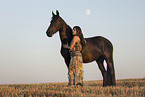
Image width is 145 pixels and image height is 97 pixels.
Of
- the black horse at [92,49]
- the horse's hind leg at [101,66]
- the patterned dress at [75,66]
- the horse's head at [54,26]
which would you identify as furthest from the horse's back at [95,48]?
the horse's head at [54,26]

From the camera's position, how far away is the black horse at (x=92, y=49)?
8.42m

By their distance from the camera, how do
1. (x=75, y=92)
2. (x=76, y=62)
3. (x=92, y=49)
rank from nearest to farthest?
(x=75, y=92) → (x=76, y=62) → (x=92, y=49)

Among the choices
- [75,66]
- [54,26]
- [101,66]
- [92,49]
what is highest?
[54,26]

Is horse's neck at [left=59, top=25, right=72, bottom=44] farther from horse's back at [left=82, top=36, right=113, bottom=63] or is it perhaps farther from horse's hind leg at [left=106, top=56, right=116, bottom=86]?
horse's hind leg at [left=106, top=56, right=116, bottom=86]

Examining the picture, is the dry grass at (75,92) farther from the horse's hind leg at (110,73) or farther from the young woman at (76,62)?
the horse's hind leg at (110,73)

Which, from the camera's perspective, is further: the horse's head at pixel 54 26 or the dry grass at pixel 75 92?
the horse's head at pixel 54 26

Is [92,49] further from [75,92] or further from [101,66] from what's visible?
[75,92]

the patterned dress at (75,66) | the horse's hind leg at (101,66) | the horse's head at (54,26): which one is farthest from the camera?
the horse's hind leg at (101,66)

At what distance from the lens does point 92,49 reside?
953 centimetres

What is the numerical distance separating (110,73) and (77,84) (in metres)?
2.94

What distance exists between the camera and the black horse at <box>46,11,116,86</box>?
27.6ft

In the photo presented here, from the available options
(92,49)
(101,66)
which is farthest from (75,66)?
(101,66)

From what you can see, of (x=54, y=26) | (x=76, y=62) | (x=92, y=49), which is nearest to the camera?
(x=76, y=62)

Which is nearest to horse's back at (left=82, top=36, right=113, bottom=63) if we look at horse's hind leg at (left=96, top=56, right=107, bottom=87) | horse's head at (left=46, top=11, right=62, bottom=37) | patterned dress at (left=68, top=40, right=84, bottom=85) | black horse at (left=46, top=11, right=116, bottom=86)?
black horse at (left=46, top=11, right=116, bottom=86)
